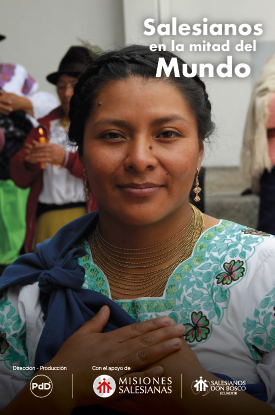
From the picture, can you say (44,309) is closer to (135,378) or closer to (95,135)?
(135,378)

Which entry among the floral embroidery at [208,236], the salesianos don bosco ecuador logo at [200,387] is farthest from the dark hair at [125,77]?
the salesianos don bosco ecuador logo at [200,387]

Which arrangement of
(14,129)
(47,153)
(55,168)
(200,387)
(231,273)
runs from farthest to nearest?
(14,129) < (55,168) < (47,153) < (231,273) < (200,387)

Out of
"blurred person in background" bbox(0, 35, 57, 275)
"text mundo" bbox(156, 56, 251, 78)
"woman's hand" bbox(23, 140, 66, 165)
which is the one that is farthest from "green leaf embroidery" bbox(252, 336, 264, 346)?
"blurred person in background" bbox(0, 35, 57, 275)

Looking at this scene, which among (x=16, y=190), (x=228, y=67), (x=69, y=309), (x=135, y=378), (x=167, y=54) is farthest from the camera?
(x=16, y=190)

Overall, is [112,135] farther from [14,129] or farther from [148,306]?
[14,129]

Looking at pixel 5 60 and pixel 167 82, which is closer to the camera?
pixel 167 82

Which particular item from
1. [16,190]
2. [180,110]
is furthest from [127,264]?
[16,190]

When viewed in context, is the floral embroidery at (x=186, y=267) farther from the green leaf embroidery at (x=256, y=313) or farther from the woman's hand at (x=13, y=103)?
the woman's hand at (x=13, y=103)

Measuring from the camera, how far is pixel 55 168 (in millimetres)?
3275

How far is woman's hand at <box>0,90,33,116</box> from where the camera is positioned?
11.8ft

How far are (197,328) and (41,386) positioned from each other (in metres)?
0.49

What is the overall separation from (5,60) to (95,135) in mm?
3304

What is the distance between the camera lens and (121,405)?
1200 millimetres

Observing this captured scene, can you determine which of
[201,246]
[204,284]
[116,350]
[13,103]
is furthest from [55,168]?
[116,350]
